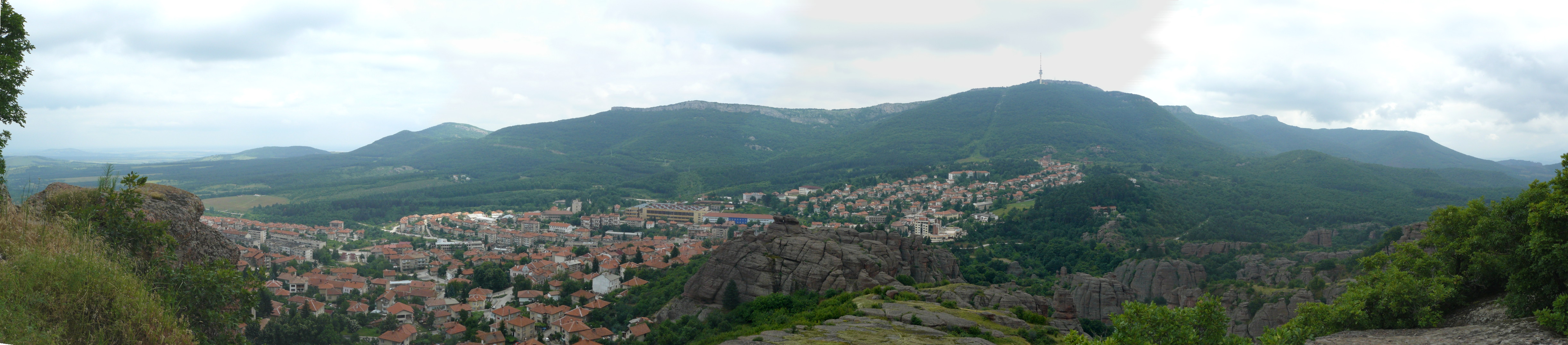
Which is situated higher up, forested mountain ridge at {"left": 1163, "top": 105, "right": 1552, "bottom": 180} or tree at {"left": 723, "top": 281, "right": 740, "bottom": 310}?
forested mountain ridge at {"left": 1163, "top": 105, "right": 1552, "bottom": 180}

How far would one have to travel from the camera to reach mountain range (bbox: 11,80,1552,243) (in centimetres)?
6625

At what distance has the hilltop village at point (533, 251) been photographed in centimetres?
2953

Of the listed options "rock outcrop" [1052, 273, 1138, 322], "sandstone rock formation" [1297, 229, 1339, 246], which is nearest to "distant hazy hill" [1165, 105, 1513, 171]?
"sandstone rock formation" [1297, 229, 1339, 246]

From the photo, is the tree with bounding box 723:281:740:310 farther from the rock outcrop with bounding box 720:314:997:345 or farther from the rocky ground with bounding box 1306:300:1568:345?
the rocky ground with bounding box 1306:300:1568:345

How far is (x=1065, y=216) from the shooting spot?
52906mm

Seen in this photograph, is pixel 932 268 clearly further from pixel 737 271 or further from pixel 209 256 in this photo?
pixel 209 256

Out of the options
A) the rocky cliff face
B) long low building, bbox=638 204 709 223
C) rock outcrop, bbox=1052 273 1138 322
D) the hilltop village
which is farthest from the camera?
long low building, bbox=638 204 709 223

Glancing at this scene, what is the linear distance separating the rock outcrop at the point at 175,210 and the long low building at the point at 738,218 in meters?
58.8

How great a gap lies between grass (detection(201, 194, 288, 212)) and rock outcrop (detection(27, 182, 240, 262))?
82.5 meters

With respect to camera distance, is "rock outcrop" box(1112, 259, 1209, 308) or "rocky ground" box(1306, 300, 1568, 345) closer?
"rocky ground" box(1306, 300, 1568, 345)

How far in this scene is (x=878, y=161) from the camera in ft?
371

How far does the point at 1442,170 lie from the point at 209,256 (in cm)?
11314

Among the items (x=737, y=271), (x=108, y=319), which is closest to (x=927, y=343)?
(x=108, y=319)

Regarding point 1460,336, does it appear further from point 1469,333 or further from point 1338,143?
point 1338,143
